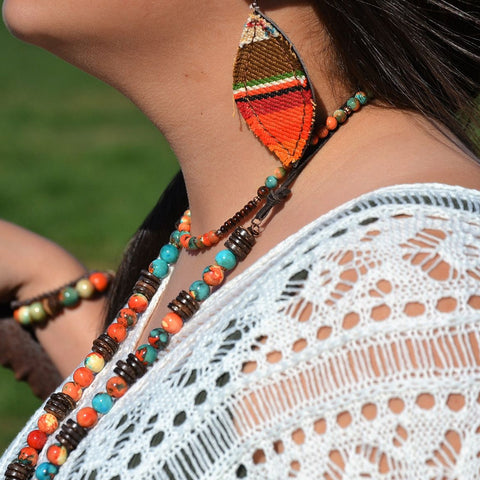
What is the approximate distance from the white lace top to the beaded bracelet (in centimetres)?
95

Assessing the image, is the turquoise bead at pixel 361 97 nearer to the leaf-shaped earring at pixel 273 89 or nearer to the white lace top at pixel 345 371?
the leaf-shaped earring at pixel 273 89

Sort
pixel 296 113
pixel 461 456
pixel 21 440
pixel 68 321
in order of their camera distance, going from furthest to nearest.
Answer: pixel 68 321 < pixel 21 440 < pixel 296 113 < pixel 461 456

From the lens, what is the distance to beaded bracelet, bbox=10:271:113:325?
83.0 inches

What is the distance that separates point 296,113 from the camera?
136cm

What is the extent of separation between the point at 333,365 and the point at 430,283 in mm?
154

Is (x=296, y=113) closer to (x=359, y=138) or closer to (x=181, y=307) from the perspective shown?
(x=359, y=138)

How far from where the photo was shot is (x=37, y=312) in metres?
2.12

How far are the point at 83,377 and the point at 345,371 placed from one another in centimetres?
61

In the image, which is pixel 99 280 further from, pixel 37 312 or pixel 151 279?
pixel 151 279

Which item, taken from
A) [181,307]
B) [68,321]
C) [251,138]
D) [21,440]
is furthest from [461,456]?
[68,321]

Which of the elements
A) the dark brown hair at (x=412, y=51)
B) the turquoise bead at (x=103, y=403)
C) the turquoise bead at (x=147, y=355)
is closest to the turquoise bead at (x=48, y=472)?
the turquoise bead at (x=103, y=403)

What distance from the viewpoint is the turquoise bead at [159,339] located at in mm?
1369

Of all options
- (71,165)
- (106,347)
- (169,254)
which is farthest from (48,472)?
(71,165)

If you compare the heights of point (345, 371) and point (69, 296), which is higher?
Answer: point (69, 296)
